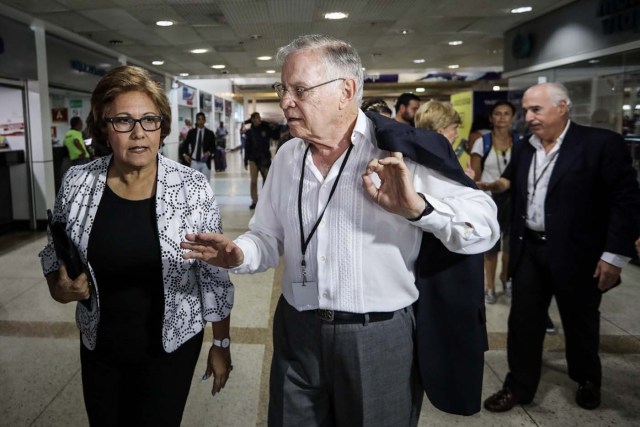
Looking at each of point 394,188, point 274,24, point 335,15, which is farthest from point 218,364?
point 274,24

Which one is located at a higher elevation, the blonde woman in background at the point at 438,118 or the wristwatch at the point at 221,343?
the blonde woman in background at the point at 438,118

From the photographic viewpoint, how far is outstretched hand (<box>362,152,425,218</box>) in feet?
3.73

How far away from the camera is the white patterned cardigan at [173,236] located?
1471 millimetres

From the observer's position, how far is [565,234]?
2326 millimetres

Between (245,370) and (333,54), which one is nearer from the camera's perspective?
(333,54)

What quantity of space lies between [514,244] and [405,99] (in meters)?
2.72

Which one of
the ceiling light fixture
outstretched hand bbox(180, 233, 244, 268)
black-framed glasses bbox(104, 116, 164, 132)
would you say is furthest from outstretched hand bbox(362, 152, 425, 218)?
the ceiling light fixture

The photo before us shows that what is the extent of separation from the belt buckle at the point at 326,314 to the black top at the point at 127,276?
0.51 meters

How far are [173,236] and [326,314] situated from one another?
54 cm

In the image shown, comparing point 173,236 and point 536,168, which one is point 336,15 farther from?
point 173,236

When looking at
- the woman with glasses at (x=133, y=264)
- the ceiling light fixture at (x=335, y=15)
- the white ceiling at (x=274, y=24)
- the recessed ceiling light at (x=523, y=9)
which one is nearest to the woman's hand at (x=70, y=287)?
the woman with glasses at (x=133, y=264)

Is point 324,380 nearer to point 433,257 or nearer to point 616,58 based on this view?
point 433,257

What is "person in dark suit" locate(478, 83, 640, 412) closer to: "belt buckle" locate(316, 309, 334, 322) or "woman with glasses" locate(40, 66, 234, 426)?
"belt buckle" locate(316, 309, 334, 322)

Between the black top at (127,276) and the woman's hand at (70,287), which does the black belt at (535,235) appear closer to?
the black top at (127,276)
